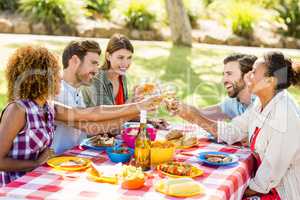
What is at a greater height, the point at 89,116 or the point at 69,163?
the point at 89,116

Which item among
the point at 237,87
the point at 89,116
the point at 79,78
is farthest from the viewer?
the point at 237,87

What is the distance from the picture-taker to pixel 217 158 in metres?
3.10

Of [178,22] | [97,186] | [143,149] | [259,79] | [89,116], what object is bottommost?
[97,186]

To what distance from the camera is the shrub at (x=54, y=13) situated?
46.1ft

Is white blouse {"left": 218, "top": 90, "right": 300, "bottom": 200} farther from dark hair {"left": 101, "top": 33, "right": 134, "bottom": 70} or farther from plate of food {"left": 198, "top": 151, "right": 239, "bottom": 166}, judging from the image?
dark hair {"left": 101, "top": 33, "right": 134, "bottom": 70}

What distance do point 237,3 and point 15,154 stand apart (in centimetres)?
1344

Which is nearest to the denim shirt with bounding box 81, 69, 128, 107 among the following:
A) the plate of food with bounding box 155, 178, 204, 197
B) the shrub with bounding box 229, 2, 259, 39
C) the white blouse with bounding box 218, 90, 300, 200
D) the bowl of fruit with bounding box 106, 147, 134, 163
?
the bowl of fruit with bounding box 106, 147, 134, 163

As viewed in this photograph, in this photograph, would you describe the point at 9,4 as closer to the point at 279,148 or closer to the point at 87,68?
the point at 87,68

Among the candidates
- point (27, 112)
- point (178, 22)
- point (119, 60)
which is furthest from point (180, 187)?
point (178, 22)

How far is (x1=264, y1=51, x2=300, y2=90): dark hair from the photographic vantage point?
333 centimetres

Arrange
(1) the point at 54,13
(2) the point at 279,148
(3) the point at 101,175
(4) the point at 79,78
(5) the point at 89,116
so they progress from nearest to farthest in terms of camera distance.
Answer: (3) the point at 101,175 → (2) the point at 279,148 → (5) the point at 89,116 → (4) the point at 79,78 → (1) the point at 54,13

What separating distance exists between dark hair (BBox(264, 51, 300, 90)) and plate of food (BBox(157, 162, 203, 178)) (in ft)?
2.97

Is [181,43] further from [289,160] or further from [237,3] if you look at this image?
[289,160]

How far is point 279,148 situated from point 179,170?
752 millimetres
